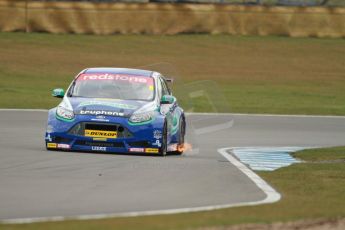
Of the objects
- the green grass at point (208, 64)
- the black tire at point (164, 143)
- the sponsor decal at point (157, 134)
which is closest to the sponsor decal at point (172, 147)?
the black tire at point (164, 143)

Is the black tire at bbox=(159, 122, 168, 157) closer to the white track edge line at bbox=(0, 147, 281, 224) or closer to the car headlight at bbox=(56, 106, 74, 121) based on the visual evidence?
the car headlight at bbox=(56, 106, 74, 121)

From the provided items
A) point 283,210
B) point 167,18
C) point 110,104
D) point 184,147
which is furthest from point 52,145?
point 167,18

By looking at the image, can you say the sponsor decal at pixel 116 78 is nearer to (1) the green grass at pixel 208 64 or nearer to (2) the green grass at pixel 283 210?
(2) the green grass at pixel 283 210

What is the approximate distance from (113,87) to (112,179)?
4.51 m

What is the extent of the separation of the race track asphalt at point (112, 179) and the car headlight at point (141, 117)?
0.54 metres

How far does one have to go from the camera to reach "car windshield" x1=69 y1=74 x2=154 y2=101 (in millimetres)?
17109

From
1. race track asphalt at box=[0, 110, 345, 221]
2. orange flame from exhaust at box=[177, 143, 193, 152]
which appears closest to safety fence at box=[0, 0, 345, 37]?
race track asphalt at box=[0, 110, 345, 221]

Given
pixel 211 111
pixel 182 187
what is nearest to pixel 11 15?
pixel 211 111

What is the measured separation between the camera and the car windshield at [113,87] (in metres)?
17.1

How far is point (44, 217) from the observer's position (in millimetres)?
9562

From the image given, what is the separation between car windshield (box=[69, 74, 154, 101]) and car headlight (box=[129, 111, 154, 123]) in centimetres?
75

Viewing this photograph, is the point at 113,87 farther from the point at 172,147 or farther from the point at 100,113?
the point at 172,147

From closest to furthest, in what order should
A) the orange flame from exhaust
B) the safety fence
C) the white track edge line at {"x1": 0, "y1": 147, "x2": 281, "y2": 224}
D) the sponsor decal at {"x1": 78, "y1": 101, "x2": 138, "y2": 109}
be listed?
the white track edge line at {"x1": 0, "y1": 147, "x2": 281, "y2": 224} → the sponsor decal at {"x1": 78, "y1": 101, "x2": 138, "y2": 109} → the orange flame from exhaust → the safety fence

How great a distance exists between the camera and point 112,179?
504 inches
